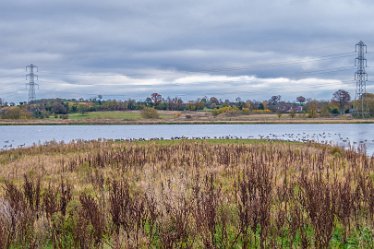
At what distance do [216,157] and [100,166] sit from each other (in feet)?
15.0

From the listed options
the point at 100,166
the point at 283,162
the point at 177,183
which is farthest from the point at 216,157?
the point at 177,183

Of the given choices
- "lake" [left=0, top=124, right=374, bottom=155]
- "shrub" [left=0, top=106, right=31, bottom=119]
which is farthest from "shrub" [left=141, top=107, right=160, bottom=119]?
"lake" [left=0, top=124, right=374, bottom=155]

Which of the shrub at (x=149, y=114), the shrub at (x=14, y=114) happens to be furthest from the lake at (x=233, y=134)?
the shrub at (x=14, y=114)

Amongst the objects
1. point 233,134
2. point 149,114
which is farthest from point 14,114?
point 233,134

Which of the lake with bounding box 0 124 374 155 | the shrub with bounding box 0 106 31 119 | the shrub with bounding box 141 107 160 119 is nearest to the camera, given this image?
the lake with bounding box 0 124 374 155

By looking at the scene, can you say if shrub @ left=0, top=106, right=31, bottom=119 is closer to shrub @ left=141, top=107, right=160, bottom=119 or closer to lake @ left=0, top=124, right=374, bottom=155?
shrub @ left=141, top=107, right=160, bottom=119

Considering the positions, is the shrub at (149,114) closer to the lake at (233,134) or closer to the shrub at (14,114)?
the shrub at (14,114)

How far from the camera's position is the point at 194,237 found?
6.91 metres

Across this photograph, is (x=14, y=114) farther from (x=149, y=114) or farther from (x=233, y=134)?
(x=233, y=134)

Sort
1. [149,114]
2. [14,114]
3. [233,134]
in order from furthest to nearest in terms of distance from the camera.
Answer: [149,114]
[14,114]
[233,134]

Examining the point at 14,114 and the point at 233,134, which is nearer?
the point at 233,134

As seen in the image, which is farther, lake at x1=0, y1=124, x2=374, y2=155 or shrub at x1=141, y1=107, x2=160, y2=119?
shrub at x1=141, y1=107, x2=160, y2=119

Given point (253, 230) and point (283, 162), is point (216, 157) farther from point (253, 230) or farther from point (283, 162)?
point (253, 230)

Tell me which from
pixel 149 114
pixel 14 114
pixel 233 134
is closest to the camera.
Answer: pixel 233 134
